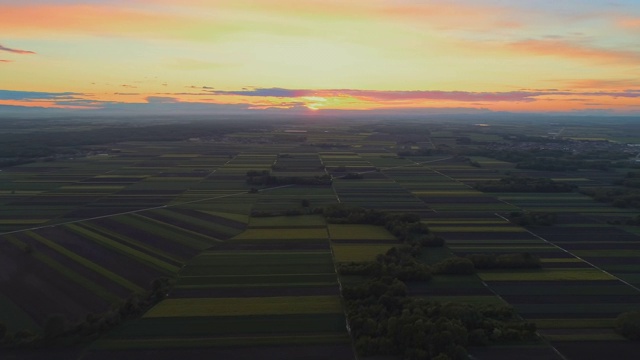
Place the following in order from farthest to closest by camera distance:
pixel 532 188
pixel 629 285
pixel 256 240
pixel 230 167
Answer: pixel 230 167 < pixel 532 188 < pixel 256 240 < pixel 629 285

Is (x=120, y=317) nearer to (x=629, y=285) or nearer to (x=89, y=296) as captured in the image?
(x=89, y=296)

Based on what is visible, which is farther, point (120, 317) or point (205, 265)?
point (205, 265)

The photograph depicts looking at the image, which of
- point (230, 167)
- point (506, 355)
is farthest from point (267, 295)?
point (230, 167)

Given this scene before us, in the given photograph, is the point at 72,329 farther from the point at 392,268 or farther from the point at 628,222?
the point at 628,222

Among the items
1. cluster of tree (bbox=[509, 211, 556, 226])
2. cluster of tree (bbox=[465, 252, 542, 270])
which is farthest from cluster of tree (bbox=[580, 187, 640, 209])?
cluster of tree (bbox=[465, 252, 542, 270])

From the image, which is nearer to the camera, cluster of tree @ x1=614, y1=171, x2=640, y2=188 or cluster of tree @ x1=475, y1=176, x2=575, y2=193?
cluster of tree @ x1=475, y1=176, x2=575, y2=193

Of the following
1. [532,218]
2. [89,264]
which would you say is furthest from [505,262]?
[89,264]

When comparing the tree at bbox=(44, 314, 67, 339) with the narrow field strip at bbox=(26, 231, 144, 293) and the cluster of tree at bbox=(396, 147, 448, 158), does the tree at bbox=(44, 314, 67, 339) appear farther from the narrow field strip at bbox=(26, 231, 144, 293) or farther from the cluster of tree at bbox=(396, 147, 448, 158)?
the cluster of tree at bbox=(396, 147, 448, 158)
